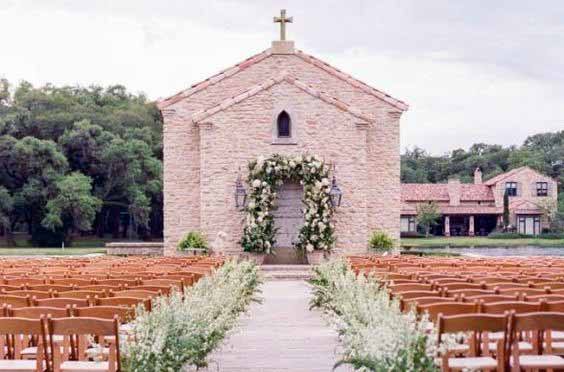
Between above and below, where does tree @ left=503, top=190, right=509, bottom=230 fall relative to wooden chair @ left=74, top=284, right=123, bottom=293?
above

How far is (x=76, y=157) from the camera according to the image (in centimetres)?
5794

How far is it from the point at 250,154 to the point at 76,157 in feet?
105

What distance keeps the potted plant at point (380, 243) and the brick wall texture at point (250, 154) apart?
28cm

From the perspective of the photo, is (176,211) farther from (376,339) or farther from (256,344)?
(376,339)

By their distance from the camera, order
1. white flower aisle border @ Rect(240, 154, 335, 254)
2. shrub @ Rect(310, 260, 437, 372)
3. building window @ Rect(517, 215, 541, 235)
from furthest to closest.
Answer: building window @ Rect(517, 215, 541, 235) < white flower aisle border @ Rect(240, 154, 335, 254) < shrub @ Rect(310, 260, 437, 372)

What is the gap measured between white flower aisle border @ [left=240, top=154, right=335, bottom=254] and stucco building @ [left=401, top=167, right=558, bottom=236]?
1905 inches

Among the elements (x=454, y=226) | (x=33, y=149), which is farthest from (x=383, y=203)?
(x=454, y=226)

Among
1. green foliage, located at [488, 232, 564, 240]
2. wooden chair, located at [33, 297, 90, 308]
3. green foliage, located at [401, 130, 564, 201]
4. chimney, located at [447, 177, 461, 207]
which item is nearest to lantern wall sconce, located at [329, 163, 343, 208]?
wooden chair, located at [33, 297, 90, 308]

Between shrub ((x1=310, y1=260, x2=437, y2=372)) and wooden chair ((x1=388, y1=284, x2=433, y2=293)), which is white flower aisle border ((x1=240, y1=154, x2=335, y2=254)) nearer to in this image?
wooden chair ((x1=388, y1=284, x2=433, y2=293))

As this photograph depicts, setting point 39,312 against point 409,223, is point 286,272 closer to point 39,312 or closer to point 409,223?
point 39,312

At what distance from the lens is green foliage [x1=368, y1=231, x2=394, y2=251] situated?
2845 cm

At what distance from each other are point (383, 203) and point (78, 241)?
1384 inches

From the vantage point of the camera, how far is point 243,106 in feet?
94.1

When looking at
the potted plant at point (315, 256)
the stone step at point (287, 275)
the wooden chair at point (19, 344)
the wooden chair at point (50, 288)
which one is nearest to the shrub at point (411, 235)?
the potted plant at point (315, 256)
